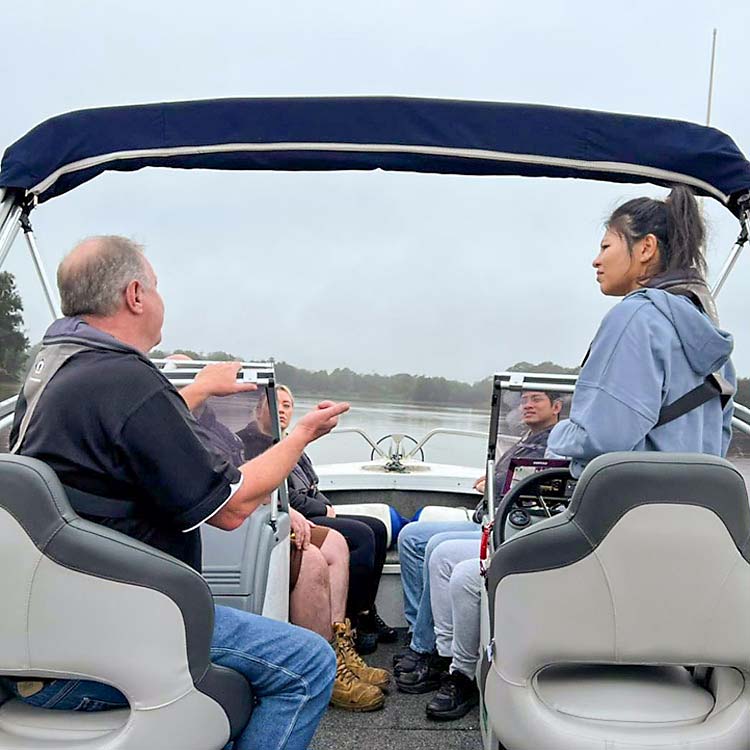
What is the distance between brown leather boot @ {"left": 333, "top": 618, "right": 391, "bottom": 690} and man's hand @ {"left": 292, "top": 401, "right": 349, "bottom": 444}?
3.55ft

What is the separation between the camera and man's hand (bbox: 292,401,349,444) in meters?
1.76

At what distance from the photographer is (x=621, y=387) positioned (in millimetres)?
1569

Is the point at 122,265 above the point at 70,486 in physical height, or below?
above

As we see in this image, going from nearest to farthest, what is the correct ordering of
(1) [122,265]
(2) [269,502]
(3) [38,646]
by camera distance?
(3) [38,646] < (1) [122,265] < (2) [269,502]

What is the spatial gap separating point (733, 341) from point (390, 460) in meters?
3.23

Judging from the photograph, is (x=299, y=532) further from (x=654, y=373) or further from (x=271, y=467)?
(x=654, y=373)

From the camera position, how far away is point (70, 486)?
1.44m

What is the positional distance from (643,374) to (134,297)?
1014mm

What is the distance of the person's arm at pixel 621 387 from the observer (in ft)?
5.14

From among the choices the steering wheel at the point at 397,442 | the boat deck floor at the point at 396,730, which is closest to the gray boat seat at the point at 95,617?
the boat deck floor at the point at 396,730

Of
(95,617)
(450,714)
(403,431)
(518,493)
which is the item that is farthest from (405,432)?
(95,617)

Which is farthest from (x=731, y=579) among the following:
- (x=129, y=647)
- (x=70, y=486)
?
(x=70, y=486)

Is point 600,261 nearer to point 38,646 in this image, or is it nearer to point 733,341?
point 733,341

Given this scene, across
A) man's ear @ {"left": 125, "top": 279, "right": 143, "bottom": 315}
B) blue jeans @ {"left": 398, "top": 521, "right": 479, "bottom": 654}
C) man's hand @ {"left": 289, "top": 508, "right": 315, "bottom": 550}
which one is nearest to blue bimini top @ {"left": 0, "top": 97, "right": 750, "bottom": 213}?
man's ear @ {"left": 125, "top": 279, "right": 143, "bottom": 315}
